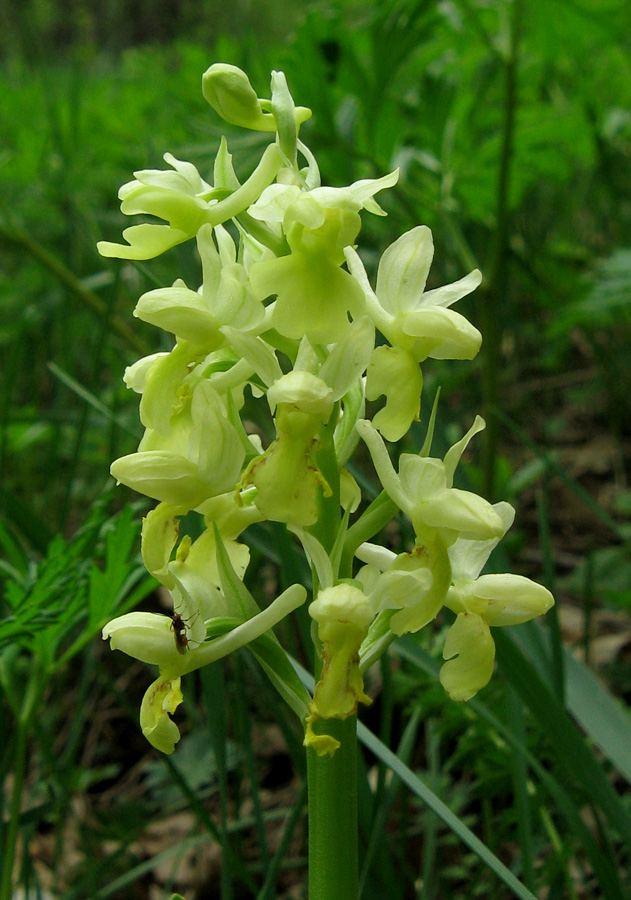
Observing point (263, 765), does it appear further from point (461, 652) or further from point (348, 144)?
point (348, 144)

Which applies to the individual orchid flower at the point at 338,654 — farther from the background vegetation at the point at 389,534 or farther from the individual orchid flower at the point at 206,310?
the individual orchid flower at the point at 206,310

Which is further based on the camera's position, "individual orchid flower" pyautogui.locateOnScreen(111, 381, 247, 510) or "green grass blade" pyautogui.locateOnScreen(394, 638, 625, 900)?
"green grass blade" pyautogui.locateOnScreen(394, 638, 625, 900)

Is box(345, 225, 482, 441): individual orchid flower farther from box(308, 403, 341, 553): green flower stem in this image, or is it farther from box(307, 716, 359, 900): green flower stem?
box(307, 716, 359, 900): green flower stem

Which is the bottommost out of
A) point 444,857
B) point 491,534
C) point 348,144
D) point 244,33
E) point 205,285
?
point 444,857

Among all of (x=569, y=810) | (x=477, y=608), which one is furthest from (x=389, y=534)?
(x=477, y=608)

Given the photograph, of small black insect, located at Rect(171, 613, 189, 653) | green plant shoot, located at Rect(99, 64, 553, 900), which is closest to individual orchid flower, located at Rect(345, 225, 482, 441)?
green plant shoot, located at Rect(99, 64, 553, 900)

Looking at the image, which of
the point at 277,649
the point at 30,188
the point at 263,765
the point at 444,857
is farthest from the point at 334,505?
the point at 30,188

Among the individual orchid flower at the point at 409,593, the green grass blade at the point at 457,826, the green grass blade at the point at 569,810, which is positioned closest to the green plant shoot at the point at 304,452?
the individual orchid flower at the point at 409,593
